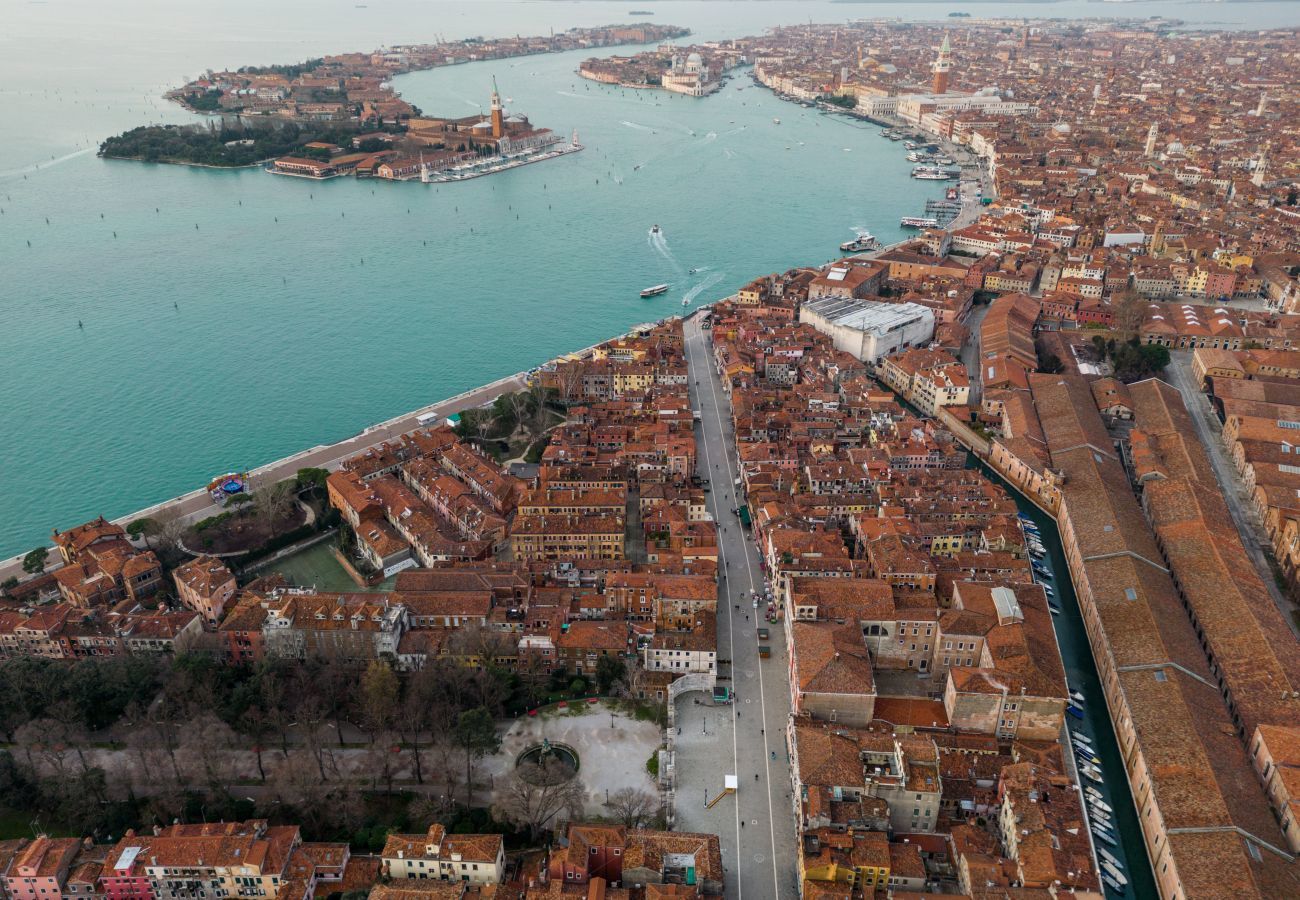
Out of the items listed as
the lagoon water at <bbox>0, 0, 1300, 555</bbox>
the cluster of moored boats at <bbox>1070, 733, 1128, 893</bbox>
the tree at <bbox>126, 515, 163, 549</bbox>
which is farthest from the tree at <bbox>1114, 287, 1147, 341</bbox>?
the tree at <bbox>126, 515, 163, 549</bbox>

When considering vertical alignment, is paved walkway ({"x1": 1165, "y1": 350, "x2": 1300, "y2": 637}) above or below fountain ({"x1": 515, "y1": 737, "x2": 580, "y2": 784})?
below

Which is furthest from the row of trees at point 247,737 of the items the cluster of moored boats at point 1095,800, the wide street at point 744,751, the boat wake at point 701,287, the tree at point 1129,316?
the tree at point 1129,316

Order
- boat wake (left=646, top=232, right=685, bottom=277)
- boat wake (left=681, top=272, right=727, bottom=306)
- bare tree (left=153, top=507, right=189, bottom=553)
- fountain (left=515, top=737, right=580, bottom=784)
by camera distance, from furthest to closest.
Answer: boat wake (left=646, top=232, right=685, bottom=277), boat wake (left=681, top=272, right=727, bottom=306), bare tree (left=153, top=507, right=189, bottom=553), fountain (left=515, top=737, right=580, bottom=784)

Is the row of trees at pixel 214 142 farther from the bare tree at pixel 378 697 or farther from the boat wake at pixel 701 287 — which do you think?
the bare tree at pixel 378 697

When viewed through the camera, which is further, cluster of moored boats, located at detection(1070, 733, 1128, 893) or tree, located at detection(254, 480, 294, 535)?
tree, located at detection(254, 480, 294, 535)

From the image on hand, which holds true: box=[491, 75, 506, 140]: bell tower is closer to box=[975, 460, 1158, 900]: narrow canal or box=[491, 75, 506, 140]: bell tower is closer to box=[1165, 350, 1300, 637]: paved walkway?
box=[1165, 350, 1300, 637]: paved walkway

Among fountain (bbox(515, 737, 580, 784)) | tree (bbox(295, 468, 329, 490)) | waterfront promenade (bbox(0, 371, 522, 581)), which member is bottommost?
fountain (bbox(515, 737, 580, 784))
